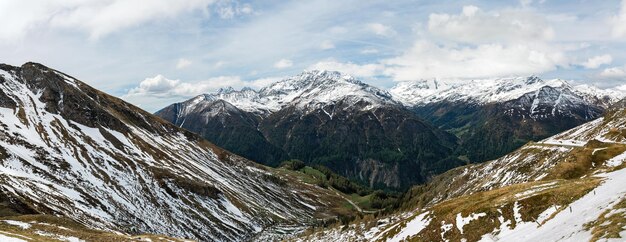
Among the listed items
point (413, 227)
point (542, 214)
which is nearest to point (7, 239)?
point (413, 227)

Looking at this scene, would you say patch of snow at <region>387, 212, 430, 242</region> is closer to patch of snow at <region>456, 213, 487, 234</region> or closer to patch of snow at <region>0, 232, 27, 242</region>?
patch of snow at <region>456, 213, 487, 234</region>

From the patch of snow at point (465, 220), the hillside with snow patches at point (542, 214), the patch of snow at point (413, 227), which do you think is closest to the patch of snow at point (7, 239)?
the hillside with snow patches at point (542, 214)

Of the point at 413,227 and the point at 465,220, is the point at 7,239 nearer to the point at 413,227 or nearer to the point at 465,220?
the point at 413,227

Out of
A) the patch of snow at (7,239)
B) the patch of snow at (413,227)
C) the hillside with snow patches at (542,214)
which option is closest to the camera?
the hillside with snow patches at (542,214)

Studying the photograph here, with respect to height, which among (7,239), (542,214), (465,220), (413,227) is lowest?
(413,227)

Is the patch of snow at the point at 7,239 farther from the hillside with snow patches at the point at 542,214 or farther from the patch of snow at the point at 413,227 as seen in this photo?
the patch of snow at the point at 413,227

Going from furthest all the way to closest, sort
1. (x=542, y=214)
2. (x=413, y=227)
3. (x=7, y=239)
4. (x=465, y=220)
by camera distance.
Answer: (x=413, y=227) < (x=465, y=220) < (x=542, y=214) < (x=7, y=239)

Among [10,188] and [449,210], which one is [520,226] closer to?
[449,210]

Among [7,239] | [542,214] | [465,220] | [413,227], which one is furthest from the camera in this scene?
[413,227]

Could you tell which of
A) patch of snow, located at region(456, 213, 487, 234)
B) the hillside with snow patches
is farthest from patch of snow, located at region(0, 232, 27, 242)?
patch of snow, located at region(456, 213, 487, 234)

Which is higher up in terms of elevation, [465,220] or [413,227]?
[465,220]

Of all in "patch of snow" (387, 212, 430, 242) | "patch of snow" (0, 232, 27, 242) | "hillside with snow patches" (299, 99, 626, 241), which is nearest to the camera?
"hillside with snow patches" (299, 99, 626, 241)
